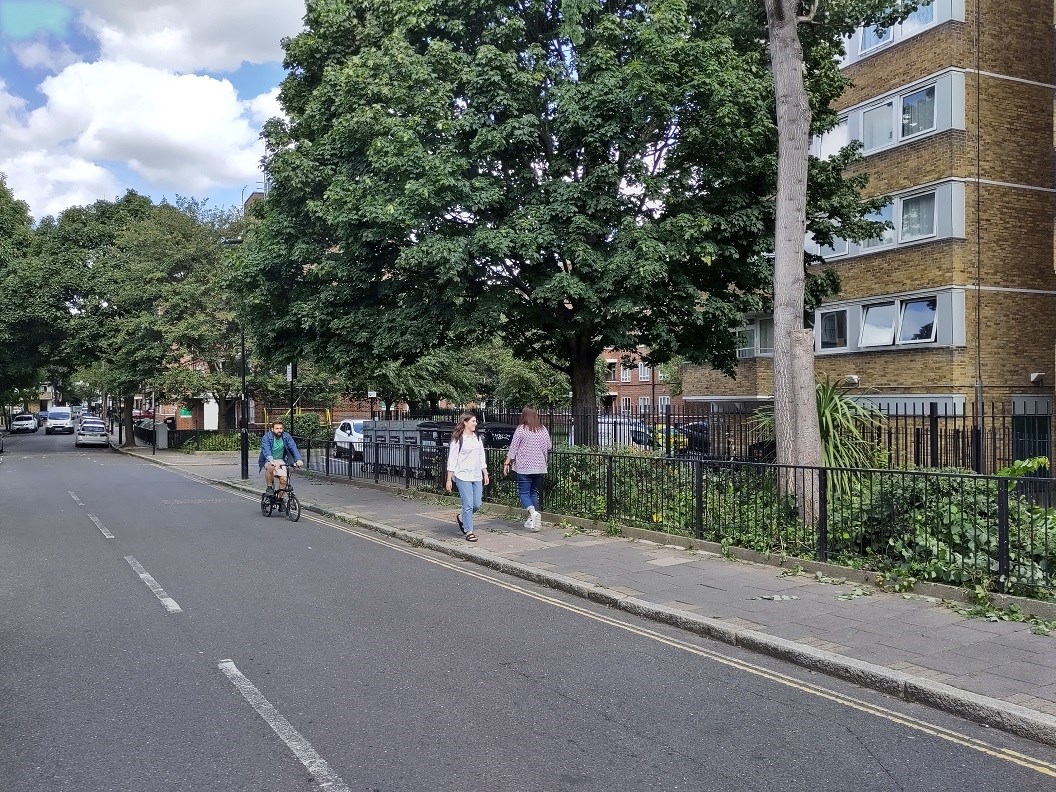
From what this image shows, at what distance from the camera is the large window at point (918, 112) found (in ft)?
76.4

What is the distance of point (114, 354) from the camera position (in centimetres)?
3941

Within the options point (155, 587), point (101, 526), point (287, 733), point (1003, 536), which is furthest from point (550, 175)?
point (287, 733)

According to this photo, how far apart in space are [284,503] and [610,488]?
6.41m

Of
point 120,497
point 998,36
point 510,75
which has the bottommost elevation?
→ point 120,497

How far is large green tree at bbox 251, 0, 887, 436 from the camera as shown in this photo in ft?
46.6

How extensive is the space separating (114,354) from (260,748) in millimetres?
39376

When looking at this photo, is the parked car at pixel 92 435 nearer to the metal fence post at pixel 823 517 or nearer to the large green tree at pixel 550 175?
the large green tree at pixel 550 175

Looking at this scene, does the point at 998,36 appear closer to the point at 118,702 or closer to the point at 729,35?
the point at 729,35

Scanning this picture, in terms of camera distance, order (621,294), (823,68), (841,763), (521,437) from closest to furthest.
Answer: (841,763), (521,437), (621,294), (823,68)

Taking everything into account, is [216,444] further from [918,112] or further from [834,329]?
[918,112]

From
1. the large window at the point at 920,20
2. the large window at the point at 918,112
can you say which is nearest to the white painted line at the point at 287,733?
the large window at the point at 918,112

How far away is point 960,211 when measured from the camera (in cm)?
2259

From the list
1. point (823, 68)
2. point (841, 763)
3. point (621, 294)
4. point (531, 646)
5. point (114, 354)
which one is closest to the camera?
point (841, 763)

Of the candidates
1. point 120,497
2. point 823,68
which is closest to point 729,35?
point 823,68
